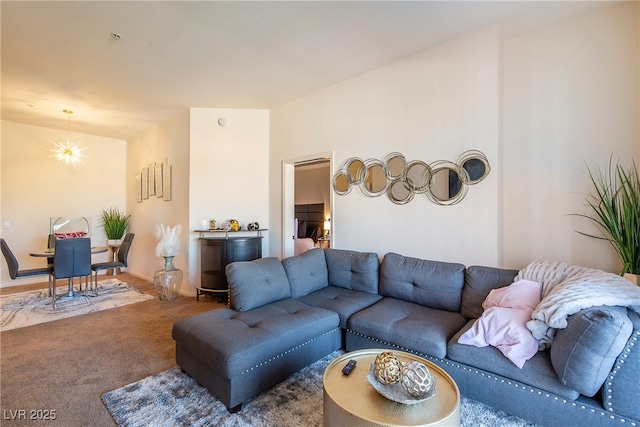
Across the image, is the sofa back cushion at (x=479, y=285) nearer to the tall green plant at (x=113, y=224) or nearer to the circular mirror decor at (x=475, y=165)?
the circular mirror decor at (x=475, y=165)

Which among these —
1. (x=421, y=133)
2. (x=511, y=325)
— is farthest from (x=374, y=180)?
(x=511, y=325)

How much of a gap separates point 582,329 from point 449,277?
1110mm

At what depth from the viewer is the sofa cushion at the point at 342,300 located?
2.58 m

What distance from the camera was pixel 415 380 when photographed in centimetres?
130

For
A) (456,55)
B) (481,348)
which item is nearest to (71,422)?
(481,348)

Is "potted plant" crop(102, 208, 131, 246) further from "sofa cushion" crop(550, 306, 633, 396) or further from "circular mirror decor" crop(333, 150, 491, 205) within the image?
"sofa cushion" crop(550, 306, 633, 396)

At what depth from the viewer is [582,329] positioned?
58.9 inches

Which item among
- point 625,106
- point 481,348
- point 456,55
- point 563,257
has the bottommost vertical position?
point 481,348

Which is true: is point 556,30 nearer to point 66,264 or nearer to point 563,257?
point 563,257

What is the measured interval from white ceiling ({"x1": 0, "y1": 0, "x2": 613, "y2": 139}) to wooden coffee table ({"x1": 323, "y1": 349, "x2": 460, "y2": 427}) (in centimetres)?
265

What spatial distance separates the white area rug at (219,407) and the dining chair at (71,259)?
9.59 ft

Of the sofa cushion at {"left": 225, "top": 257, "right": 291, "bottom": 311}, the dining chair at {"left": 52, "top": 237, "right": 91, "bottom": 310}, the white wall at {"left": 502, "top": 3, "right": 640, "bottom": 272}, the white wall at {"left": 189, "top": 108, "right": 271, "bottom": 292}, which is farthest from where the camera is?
the white wall at {"left": 189, "top": 108, "right": 271, "bottom": 292}

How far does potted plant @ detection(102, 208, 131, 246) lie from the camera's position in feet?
19.7

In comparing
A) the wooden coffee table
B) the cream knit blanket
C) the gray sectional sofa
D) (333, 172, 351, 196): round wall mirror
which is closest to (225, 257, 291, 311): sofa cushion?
the gray sectional sofa
